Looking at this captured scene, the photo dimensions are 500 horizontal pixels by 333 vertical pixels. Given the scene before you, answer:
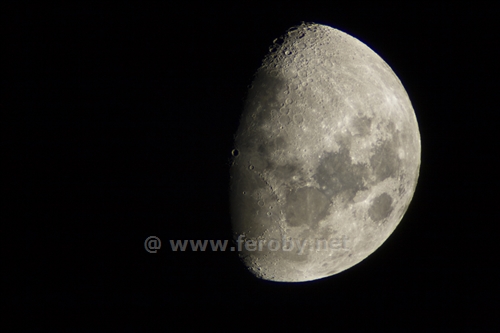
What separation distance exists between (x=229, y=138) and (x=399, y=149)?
1.87 metres

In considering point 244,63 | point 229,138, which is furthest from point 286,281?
point 244,63

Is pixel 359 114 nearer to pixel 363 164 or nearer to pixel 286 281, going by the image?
pixel 363 164

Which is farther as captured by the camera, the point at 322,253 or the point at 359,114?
the point at 322,253

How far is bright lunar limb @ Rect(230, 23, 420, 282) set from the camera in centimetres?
351

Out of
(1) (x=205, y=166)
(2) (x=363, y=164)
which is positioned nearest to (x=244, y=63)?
(1) (x=205, y=166)

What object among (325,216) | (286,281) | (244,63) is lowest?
(286,281)

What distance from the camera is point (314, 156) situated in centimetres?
351

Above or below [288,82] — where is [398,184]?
below

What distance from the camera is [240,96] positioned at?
11.8 ft

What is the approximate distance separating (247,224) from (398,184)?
1741 mm

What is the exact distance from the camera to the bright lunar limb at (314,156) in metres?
3.51

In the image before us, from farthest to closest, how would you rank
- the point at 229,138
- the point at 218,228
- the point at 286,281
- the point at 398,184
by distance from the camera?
1. the point at 286,281
2. the point at 398,184
3. the point at 218,228
4. the point at 229,138

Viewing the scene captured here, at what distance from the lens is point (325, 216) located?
3.66 meters

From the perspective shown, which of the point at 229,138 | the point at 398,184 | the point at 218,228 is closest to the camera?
the point at 229,138
